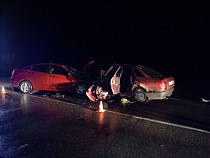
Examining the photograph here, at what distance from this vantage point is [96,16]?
32.1 meters

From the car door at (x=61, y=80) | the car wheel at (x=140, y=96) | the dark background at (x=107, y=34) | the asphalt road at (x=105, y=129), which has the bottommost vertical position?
the asphalt road at (x=105, y=129)

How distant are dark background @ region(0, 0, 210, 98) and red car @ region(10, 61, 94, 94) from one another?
11.9 metres

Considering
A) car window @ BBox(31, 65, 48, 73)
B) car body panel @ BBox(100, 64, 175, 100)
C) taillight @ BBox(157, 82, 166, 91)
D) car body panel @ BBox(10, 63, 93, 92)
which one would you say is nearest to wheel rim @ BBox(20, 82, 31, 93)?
car body panel @ BBox(10, 63, 93, 92)

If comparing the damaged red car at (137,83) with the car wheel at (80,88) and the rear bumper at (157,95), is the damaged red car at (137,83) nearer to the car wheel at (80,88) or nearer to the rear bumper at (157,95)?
the rear bumper at (157,95)

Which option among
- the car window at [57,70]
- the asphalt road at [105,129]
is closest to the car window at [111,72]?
the asphalt road at [105,129]

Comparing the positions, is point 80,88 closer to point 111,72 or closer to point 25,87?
point 111,72

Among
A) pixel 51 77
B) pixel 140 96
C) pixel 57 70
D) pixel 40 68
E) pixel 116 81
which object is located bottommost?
pixel 140 96

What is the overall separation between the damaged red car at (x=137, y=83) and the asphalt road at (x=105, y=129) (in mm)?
426

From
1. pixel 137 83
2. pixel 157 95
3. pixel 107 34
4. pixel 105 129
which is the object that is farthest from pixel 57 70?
pixel 107 34

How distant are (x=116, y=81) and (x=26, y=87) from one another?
15.5ft

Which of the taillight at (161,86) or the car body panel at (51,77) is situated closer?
the taillight at (161,86)

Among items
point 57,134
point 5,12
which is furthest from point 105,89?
point 5,12

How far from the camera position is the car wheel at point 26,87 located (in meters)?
11.0

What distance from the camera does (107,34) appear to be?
29812 mm
